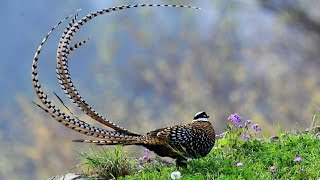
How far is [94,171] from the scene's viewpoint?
7129mm

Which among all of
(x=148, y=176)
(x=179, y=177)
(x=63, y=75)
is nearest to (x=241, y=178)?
(x=179, y=177)

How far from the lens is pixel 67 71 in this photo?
636 cm

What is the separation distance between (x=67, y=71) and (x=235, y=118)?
6.56ft

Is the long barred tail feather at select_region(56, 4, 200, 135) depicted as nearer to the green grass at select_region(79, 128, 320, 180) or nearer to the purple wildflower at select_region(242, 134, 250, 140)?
the green grass at select_region(79, 128, 320, 180)

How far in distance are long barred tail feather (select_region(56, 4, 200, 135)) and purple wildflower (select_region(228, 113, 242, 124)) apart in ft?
4.31

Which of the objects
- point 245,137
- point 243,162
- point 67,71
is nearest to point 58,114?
point 67,71

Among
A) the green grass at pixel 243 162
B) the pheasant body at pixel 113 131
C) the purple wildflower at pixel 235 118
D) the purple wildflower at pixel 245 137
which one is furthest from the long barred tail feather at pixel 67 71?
the purple wildflower at pixel 245 137

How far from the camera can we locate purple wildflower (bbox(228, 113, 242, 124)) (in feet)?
24.2

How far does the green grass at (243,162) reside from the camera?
635 cm

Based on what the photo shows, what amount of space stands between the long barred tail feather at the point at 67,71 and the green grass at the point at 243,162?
2.02 feet

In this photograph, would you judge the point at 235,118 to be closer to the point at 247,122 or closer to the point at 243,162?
the point at 247,122

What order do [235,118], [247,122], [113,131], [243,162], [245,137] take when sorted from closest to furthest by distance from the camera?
[113,131]
[243,162]
[235,118]
[245,137]
[247,122]

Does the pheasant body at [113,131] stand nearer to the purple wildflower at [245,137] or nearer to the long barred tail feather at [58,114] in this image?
the long barred tail feather at [58,114]

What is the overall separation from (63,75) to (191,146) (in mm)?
1388
